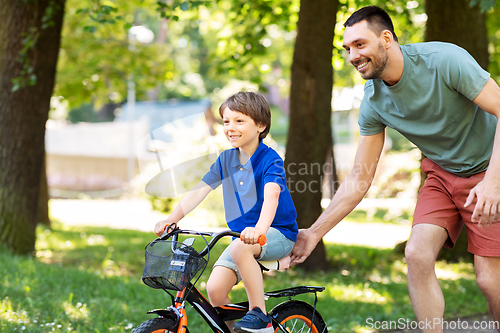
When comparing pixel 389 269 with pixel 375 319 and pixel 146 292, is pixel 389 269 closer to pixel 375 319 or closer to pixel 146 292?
pixel 375 319

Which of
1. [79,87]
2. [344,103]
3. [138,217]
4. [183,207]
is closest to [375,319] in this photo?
[183,207]

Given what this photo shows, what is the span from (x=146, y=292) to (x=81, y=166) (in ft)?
86.9

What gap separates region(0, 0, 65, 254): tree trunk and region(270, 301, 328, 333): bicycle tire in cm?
492

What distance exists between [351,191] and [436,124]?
2.27ft

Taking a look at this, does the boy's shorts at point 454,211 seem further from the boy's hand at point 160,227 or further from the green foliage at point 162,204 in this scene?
the green foliage at point 162,204

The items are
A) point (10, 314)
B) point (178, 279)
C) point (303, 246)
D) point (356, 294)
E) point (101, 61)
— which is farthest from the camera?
point (101, 61)

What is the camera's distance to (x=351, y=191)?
3.14m

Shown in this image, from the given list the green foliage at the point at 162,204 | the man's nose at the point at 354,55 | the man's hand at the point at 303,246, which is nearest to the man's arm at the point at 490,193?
the man's nose at the point at 354,55

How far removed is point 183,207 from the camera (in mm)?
2775

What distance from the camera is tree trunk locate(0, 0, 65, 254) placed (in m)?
6.41

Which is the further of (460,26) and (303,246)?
(460,26)

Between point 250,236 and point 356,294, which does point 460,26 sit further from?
point 250,236

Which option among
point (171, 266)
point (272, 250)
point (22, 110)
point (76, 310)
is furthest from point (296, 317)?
point (22, 110)

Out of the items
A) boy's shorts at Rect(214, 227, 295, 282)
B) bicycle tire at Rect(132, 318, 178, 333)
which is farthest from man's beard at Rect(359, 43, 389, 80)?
bicycle tire at Rect(132, 318, 178, 333)
